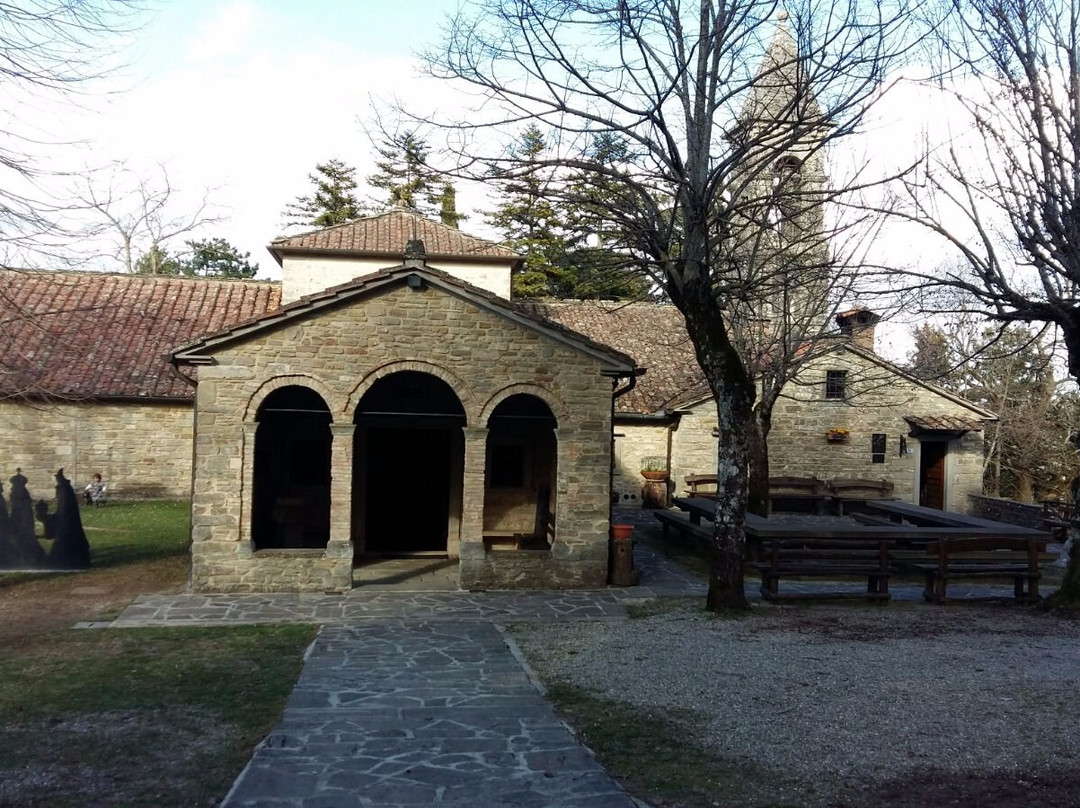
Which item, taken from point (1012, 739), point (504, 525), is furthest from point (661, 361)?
point (1012, 739)

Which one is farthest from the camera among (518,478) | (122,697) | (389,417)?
(518,478)

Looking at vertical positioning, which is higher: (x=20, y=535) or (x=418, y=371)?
(x=418, y=371)

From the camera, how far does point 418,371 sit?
39.6ft

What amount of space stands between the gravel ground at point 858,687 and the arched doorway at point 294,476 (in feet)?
21.1

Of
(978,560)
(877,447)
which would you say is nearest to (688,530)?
(978,560)

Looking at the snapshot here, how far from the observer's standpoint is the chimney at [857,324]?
17.5 meters

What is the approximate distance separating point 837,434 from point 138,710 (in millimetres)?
19977

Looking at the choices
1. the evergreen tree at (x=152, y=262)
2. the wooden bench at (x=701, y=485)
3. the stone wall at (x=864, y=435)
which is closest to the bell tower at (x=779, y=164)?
the wooden bench at (x=701, y=485)

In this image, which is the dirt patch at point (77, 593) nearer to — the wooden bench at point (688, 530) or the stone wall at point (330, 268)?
the wooden bench at point (688, 530)

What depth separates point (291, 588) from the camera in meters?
11.8

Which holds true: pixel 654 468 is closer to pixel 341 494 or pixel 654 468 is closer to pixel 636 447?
pixel 636 447

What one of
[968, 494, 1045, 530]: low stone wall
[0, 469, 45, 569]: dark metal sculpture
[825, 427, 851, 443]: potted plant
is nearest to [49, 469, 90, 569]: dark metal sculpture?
[0, 469, 45, 569]: dark metal sculpture

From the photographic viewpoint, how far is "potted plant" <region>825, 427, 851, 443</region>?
23422 mm

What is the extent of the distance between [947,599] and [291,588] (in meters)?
8.73
